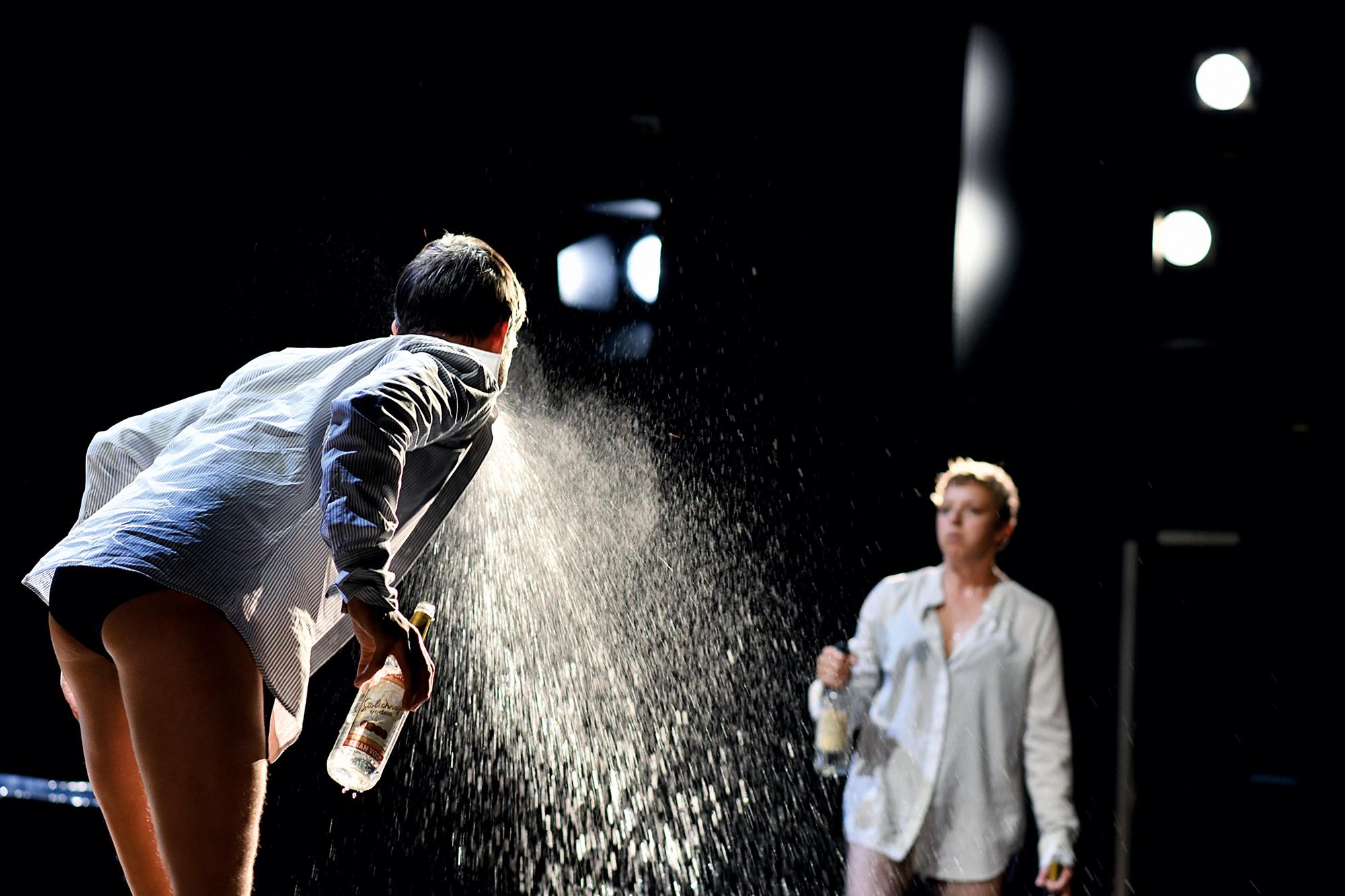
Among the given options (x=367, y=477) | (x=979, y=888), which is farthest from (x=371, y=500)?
(x=979, y=888)

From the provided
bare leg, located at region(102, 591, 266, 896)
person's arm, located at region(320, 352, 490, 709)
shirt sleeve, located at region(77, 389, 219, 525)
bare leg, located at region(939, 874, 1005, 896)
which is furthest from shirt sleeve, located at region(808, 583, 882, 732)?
shirt sleeve, located at region(77, 389, 219, 525)

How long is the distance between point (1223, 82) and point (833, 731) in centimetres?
224

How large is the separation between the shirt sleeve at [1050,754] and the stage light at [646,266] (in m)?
1.89

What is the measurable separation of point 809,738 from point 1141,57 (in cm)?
258

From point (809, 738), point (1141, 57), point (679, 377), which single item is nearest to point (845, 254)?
point (679, 377)

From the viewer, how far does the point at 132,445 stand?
1730 mm

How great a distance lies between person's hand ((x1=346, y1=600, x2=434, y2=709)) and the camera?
1.39 m

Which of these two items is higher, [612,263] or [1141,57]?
[1141,57]

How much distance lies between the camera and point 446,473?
1.78 metres

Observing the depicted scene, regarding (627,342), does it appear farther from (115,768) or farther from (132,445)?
(115,768)

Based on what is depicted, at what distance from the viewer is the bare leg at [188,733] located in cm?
138

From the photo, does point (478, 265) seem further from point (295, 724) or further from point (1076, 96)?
point (1076, 96)

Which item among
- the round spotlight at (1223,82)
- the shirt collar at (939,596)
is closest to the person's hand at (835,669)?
the shirt collar at (939,596)

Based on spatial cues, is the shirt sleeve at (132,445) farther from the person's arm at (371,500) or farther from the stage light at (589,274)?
the stage light at (589,274)
